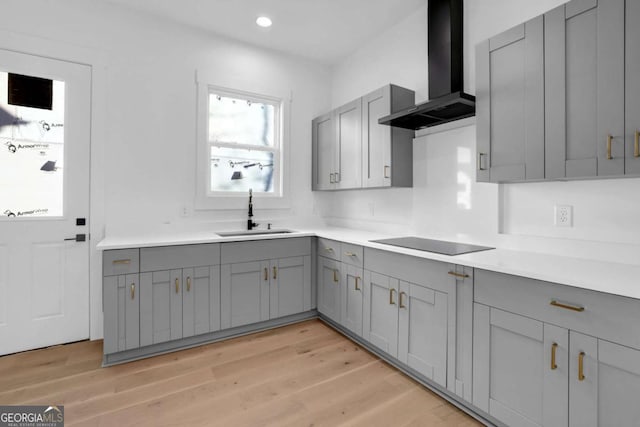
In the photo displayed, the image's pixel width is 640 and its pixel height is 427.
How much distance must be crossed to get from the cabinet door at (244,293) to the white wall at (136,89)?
29.7 inches

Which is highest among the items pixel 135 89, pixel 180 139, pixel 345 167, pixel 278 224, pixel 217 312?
pixel 135 89

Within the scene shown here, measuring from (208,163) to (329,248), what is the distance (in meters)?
1.51

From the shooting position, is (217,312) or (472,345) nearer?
(472,345)

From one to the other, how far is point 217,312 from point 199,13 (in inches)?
104

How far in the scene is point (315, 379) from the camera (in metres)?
2.14

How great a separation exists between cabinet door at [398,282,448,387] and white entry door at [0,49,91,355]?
2.60m

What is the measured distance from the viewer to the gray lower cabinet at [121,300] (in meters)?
2.28

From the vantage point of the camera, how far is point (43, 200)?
2.55 meters

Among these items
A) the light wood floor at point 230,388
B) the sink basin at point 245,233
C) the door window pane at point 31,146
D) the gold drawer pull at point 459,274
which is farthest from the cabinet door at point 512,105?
the door window pane at point 31,146

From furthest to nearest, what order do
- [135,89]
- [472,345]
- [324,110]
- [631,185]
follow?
1. [324,110]
2. [135,89]
3. [472,345]
4. [631,185]

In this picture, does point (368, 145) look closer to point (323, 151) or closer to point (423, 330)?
point (323, 151)

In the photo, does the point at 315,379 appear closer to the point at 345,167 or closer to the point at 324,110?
the point at 345,167

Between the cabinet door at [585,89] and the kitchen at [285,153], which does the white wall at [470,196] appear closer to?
the kitchen at [285,153]

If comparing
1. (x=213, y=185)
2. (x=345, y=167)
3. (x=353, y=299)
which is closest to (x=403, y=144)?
(x=345, y=167)
